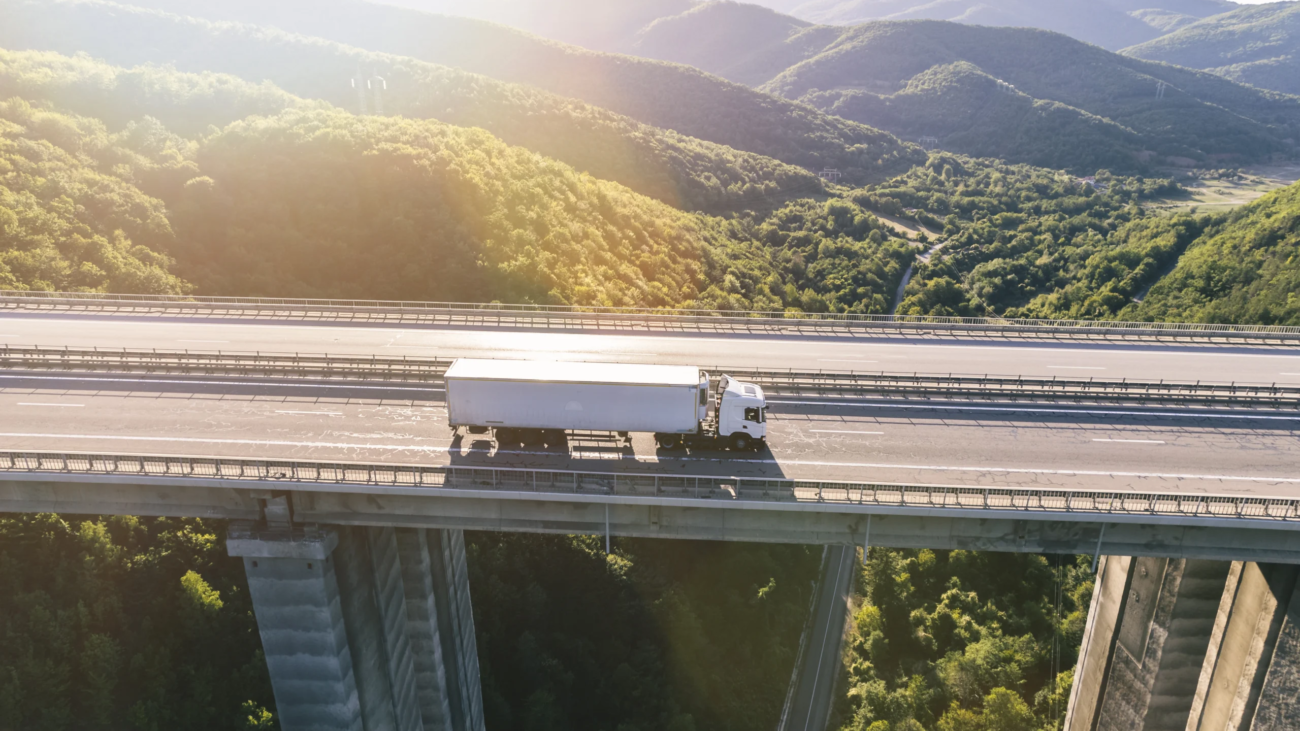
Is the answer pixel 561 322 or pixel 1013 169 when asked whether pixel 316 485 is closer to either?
pixel 561 322

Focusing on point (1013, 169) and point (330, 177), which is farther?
point (1013, 169)

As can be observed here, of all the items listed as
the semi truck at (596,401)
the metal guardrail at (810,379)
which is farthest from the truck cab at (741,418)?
the metal guardrail at (810,379)

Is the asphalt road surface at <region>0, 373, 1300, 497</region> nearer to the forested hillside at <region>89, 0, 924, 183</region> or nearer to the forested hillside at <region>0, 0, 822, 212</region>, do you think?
the forested hillside at <region>0, 0, 822, 212</region>

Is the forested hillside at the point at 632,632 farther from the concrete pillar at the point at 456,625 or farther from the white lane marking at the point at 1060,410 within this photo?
the white lane marking at the point at 1060,410

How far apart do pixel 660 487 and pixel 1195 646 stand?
24.7m

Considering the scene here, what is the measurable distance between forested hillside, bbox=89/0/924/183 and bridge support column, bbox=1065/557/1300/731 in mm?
139895

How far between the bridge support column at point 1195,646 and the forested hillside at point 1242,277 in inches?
2500

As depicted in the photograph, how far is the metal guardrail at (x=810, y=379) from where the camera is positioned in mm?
34375

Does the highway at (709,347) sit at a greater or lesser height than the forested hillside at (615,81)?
lesser

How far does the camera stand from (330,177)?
72.2 meters

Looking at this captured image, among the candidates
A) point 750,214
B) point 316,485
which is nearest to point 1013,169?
point 750,214

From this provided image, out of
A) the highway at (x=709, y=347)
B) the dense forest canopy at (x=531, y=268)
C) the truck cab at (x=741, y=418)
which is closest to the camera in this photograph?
the truck cab at (x=741, y=418)

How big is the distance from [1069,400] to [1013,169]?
160853 mm

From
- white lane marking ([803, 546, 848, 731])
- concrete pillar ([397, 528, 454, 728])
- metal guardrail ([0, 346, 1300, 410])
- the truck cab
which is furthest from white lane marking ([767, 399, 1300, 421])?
white lane marking ([803, 546, 848, 731])
